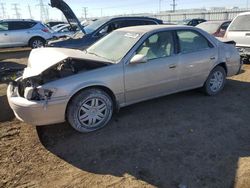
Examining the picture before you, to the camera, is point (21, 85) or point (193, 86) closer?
A: point (21, 85)

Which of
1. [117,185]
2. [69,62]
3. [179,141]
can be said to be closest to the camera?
[117,185]

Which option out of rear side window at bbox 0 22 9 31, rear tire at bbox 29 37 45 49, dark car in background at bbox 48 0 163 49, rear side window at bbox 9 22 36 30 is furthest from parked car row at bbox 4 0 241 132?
rear side window at bbox 0 22 9 31

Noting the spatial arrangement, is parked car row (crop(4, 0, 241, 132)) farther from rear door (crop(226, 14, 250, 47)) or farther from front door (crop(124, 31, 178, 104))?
rear door (crop(226, 14, 250, 47))

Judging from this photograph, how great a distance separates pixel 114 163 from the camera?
3342 millimetres

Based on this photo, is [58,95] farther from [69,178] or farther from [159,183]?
[159,183]

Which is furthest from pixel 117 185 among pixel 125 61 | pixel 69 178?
pixel 125 61

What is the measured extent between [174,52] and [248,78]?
324 centimetres

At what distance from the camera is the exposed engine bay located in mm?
3660

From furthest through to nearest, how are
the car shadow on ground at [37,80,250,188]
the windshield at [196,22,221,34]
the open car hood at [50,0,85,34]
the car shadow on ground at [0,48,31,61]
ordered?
1. the car shadow on ground at [0,48,31,61]
2. the windshield at [196,22,221,34]
3. the open car hood at [50,0,85,34]
4. the car shadow on ground at [37,80,250,188]

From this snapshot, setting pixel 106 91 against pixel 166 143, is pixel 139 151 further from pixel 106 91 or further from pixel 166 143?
pixel 106 91

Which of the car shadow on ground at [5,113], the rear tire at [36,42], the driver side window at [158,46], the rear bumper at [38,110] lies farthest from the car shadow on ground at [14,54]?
the rear bumper at [38,110]

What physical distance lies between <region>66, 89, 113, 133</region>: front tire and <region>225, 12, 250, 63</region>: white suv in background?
5.93 meters

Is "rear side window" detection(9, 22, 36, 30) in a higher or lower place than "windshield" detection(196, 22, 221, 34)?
higher

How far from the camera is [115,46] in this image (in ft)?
15.7
